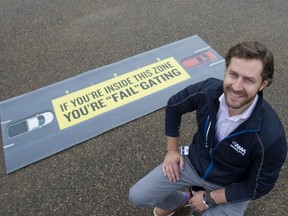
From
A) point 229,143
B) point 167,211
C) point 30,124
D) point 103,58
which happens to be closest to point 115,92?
point 103,58

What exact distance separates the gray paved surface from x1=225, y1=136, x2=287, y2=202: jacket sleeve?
807mm

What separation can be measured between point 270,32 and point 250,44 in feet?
10.7

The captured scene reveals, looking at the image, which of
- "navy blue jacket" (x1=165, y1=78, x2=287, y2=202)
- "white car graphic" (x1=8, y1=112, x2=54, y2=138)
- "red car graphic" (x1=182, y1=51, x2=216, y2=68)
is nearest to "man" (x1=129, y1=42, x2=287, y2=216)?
"navy blue jacket" (x1=165, y1=78, x2=287, y2=202)

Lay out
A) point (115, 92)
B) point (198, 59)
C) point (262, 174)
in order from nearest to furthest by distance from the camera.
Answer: point (262, 174), point (115, 92), point (198, 59)

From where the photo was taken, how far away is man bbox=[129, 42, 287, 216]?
1.75m

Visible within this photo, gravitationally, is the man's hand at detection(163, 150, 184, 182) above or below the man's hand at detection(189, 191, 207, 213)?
above

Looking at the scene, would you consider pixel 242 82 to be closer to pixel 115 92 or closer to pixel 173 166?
pixel 173 166

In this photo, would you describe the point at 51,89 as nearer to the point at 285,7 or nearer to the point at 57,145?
the point at 57,145

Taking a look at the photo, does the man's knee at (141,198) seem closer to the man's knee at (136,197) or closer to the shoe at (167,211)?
the man's knee at (136,197)

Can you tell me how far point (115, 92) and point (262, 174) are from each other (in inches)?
91.4

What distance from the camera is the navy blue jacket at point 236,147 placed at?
177 centimetres

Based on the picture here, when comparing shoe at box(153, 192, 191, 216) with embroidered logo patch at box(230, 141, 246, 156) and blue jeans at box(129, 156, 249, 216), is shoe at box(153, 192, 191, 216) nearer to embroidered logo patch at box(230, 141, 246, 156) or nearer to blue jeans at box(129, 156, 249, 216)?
blue jeans at box(129, 156, 249, 216)

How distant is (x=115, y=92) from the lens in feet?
12.4

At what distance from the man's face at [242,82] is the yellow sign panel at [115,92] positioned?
2008 millimetres
